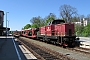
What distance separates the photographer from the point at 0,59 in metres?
13.7

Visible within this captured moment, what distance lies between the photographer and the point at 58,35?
25.0 meters

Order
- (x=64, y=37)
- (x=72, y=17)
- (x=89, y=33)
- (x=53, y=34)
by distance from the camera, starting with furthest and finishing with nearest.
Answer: (x=72, y=17), (x=89, y=33), (x=53, y=34), (x=64, y=37)

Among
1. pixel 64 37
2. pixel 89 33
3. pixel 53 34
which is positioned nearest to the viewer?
pixel 64 37

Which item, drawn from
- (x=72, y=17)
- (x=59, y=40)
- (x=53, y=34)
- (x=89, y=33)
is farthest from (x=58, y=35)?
(x=72, y=17)

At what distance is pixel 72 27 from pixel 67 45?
239 cm

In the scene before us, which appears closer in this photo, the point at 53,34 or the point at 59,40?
the point at 59,40

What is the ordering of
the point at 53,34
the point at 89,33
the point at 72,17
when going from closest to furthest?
1. the point at 53,34
2. the point at 89,33
3. the point at 72,17

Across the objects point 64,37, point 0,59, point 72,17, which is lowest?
point 0,59

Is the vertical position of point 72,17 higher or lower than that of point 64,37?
higher

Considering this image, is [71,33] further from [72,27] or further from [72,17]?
[72,17]

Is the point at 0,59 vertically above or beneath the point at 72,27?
beneath

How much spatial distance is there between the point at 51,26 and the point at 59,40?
13.5ft

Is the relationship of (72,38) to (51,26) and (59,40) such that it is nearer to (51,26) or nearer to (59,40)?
(59,40)

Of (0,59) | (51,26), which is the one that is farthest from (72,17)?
(0,59)
